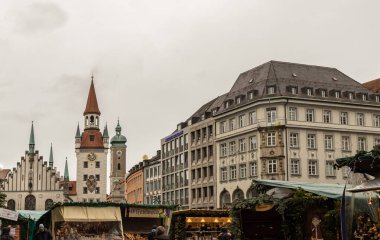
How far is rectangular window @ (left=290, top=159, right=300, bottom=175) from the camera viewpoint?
193ft

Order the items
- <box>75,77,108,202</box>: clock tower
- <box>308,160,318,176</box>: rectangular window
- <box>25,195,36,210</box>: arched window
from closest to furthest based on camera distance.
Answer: <box>308,160,318,176</box>: rectangular window < <box>25,195,36,210</box>: arched window < <box>75,77,108,202</box>: clock tower

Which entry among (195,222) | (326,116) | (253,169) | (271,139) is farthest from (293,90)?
(195,222)

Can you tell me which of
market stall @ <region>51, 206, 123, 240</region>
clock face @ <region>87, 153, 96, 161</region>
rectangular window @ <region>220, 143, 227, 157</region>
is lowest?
market stall @ <region>51, 206, 123, 240</region>

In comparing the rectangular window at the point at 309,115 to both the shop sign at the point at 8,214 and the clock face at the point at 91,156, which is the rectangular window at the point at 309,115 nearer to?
the shop sign at the point at 8,214

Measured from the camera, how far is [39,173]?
374 ft

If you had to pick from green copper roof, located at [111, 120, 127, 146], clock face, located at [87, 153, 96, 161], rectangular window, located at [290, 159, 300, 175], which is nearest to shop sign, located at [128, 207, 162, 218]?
rectangular window, located at [290, 159, 300, 175]

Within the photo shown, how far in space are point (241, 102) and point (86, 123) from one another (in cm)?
7073

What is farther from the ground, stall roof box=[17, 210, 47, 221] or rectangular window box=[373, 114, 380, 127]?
rectangular window box=[373, 114, 380, 127]

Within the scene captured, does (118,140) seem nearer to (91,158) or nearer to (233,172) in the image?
(91,158)

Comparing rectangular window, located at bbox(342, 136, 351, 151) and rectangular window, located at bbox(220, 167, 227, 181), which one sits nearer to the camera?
rectangular window, located at bbox(342, 136, 351, 151)

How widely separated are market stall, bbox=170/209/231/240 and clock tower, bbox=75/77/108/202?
89267 millimetres

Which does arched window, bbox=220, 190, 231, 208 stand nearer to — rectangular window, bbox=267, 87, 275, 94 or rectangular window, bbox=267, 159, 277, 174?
rectangular window, bbox=267, 159, 277, 174

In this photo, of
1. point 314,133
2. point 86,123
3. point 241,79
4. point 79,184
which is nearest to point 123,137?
point 86,123

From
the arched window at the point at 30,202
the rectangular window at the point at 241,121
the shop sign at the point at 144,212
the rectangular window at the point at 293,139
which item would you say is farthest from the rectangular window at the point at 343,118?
the arched window at the point at 30,202
